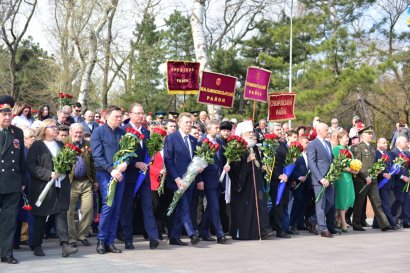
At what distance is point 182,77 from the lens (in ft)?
56.8

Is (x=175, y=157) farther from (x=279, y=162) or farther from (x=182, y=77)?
(x=182, y=77)

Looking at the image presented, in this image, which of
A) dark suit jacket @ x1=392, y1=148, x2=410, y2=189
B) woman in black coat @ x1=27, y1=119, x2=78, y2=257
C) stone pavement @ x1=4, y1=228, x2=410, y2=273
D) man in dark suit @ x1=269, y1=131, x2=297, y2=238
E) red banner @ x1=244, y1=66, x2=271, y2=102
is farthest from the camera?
red banner @ x1=244, y1=66, x2=271, y2=102

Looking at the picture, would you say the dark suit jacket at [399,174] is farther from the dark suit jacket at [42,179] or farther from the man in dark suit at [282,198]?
the dark suit jacket at [42,179]

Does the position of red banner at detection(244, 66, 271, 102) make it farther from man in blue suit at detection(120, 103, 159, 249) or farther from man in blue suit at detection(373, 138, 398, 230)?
man in blue suit at detection(120, 103, 159, 249)

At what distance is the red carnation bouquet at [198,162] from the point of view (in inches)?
442

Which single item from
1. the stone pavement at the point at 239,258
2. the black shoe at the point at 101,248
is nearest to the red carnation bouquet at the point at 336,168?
the stone pavement at the point at 239,258

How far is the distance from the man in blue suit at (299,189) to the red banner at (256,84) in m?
3.69

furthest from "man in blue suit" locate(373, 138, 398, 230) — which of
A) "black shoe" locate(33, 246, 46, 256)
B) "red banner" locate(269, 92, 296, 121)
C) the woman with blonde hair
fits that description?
"black shoe" locate(33, 246, 46, 256)

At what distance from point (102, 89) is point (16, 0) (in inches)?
289

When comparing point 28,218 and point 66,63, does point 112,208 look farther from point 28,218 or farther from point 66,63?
point 66,63

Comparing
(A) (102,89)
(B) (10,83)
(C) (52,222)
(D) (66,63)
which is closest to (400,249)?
(C) (52,222)

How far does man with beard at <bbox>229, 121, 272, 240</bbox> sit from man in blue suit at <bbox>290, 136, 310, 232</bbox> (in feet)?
4.21

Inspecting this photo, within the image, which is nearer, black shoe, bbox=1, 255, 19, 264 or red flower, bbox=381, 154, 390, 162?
black shoe, bbox=1, 255, 19, 264

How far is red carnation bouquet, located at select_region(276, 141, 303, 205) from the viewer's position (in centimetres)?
1313
